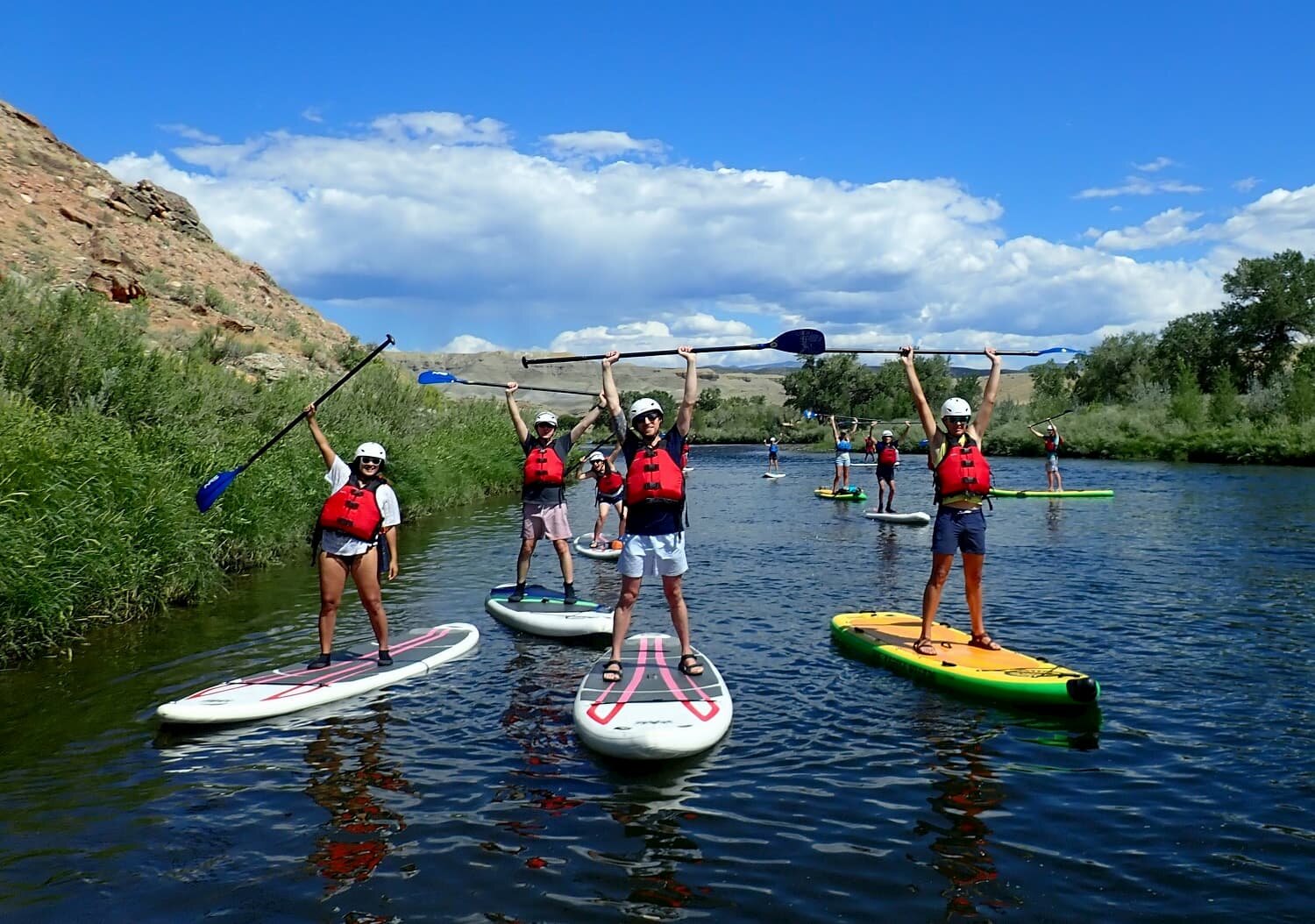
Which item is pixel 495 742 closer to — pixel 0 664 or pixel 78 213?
pixel 0 664

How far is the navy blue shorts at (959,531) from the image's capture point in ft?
29.3

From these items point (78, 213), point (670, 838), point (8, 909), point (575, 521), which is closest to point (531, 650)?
point (670, 838)

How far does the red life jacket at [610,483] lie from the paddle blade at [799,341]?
7586 mm

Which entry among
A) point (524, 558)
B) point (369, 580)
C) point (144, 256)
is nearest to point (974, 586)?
point (524, 558)

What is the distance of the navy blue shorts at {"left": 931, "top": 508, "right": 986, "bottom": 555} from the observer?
892cm

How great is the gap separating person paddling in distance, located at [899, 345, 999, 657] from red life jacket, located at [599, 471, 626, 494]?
8826mm

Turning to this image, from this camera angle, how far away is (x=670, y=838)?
5.66 metres

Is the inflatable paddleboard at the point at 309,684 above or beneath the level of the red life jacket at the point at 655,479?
beneath

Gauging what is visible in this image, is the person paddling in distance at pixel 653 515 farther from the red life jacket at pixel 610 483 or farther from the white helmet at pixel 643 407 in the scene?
the red life jacket at pixel 610 483

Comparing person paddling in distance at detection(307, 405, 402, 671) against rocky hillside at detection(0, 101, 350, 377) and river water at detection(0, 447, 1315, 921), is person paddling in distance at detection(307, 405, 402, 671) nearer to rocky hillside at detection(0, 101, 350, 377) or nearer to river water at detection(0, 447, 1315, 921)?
river water at detection(0, 447, 1315, 921)

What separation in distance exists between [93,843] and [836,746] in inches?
190

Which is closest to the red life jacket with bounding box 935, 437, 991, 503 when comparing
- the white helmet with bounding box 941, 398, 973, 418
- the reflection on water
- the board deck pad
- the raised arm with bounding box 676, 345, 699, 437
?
the white helmet with bounding box 941, 398, 973, 418

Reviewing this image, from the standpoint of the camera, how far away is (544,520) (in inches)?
449

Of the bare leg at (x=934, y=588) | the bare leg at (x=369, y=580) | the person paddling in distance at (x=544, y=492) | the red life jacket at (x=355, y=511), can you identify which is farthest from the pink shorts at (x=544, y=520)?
the bare leg at (x=934, y=588)
